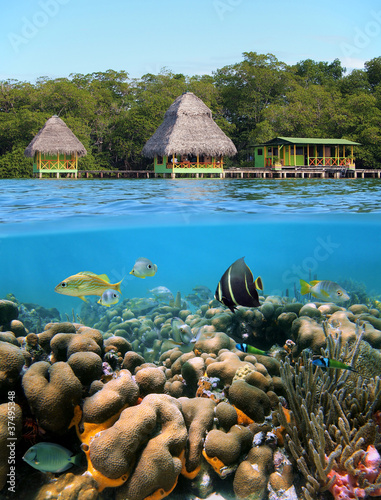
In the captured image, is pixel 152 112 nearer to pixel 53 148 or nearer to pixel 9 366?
pixel 53 148

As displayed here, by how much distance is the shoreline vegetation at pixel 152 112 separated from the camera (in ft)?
129

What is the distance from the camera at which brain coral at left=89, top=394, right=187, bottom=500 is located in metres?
3.59

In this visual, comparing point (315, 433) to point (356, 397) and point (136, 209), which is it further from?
point (136, 209)

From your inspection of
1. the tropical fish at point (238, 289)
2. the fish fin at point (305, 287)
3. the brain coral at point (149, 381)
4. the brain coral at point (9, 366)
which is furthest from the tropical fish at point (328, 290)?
the brain coral at point (9, 366)

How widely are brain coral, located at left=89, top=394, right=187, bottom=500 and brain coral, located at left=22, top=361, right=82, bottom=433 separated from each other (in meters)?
0.42

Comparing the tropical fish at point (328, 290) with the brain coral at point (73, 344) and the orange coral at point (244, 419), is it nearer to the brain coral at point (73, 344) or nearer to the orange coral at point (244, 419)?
the orange coral at point (244, 419)

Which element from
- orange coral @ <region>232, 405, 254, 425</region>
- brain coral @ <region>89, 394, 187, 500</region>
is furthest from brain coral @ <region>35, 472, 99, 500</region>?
orange coral @ <region>232, 405, 254, 425</region>

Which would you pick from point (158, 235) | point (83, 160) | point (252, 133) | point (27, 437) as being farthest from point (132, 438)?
point (252, 133)

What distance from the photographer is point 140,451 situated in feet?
12.4

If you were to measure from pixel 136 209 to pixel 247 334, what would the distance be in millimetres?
6060

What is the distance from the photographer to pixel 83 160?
3966 cm

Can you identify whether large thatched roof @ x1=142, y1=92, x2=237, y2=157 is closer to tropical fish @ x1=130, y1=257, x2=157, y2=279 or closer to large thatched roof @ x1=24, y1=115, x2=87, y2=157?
large thatched roof @ x1=24, y1=115, x2=87, y2=157

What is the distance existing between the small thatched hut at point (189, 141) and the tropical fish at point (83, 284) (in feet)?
85.3

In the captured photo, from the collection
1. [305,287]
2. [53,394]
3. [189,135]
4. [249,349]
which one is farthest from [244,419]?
[189,135]
